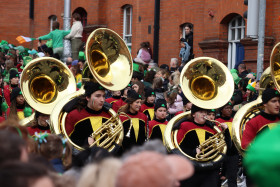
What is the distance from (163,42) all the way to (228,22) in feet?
9.64

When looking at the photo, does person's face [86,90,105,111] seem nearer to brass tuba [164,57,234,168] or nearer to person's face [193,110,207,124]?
brass tuba [164,57,234,168]

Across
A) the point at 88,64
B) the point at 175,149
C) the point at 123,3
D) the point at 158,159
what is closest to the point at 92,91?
the point at 88,64

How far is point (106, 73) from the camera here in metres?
8.02

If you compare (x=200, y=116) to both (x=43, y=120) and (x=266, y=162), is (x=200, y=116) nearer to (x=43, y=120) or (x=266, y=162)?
(x=43, y=120)

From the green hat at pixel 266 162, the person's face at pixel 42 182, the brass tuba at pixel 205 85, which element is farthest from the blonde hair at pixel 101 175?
the brass tuba at pixel 205 85

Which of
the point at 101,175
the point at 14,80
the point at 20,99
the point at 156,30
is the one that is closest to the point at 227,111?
the point at 20,99

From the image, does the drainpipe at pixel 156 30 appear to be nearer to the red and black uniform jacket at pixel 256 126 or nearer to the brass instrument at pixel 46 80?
the brass instrument at pixel 46 80

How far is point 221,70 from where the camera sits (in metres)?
8.80

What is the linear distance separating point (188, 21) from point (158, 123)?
938 cm

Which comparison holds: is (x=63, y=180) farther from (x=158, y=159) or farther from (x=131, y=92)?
(x=131, y=92)

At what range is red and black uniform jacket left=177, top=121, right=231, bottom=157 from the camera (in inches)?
312

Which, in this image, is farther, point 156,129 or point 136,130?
point 156,129

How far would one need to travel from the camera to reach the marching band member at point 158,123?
9203 mm

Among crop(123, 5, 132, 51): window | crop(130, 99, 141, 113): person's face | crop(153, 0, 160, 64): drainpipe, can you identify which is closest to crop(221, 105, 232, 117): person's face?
crop(130, 99, 141, 113): person's face
